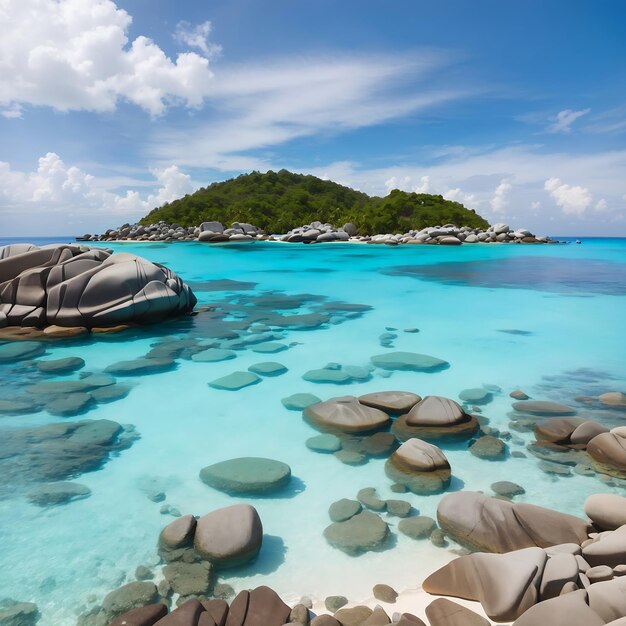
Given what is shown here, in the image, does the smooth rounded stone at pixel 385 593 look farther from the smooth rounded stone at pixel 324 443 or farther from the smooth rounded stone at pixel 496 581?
the smooth rounded stone at pixel 324 443

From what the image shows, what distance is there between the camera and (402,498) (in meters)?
3.55

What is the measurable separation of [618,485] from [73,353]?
26.6 ft

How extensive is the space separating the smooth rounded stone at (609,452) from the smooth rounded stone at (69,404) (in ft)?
18.6

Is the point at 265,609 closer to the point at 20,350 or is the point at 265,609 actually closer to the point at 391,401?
the point at 391,401

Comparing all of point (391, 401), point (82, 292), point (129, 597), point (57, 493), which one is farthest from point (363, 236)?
point (129, 597)

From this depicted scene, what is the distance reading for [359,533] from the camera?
10.4 feet

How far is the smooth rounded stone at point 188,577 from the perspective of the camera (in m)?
→ 2.65

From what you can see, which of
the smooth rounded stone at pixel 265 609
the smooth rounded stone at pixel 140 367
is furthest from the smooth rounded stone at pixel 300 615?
the smooth rounded stone at pixel 140 367

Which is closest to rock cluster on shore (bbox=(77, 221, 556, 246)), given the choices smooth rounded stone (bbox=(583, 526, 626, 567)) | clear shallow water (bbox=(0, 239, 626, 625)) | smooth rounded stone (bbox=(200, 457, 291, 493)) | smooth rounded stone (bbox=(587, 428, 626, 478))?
clear shallow water (bbox=(0, 239, 626, 625))

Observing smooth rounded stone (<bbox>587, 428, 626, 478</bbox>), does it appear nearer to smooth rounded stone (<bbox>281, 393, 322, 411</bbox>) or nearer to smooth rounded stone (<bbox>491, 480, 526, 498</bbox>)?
smooth rounded stone (<bbox>491, 480, 526, 498</bbox>)

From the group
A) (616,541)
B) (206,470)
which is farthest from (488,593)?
(206,470)

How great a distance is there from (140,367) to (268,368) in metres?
2.10

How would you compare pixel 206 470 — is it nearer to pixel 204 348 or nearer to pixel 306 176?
pixel 204 348

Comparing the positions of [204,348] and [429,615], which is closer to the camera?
[429,615]
